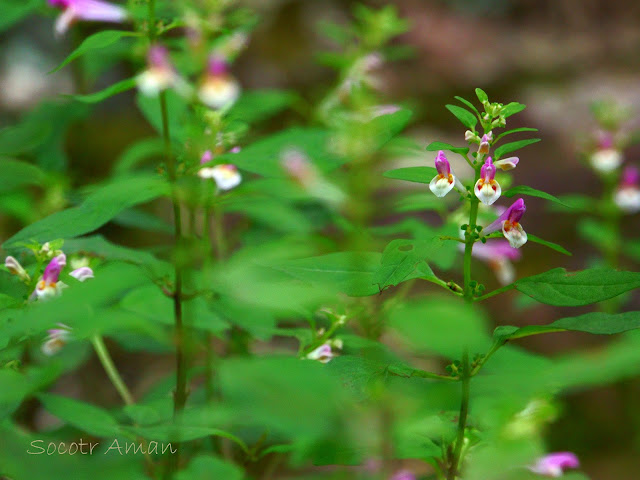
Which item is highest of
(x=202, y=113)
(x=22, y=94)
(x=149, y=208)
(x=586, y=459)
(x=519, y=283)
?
(x=202, y=113)

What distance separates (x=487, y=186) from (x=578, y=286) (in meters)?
0.15

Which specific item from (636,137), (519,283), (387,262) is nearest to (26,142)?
(387,262)

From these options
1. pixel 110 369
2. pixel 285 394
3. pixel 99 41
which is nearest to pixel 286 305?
pixel 285 394

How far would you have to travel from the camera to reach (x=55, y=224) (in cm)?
79

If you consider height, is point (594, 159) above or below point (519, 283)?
below

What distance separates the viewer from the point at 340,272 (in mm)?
722

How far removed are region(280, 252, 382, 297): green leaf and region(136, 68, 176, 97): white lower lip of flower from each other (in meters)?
0.29

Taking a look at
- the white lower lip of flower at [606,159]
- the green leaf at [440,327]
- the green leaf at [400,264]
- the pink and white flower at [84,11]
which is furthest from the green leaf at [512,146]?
the white lower lip of flower at [606,159]

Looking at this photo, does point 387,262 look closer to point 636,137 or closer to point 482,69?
point 636,137

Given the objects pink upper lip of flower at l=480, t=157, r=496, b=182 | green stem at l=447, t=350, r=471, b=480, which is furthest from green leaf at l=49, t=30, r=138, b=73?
green stem at l=447, t=350, r=471, b=480

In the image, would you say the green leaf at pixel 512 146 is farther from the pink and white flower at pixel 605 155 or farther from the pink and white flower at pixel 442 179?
the pink and white flower at pixel 605 155

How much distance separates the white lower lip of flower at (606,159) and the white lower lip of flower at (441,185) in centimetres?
101

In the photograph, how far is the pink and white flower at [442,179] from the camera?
784mm

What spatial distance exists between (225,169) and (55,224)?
32cm
